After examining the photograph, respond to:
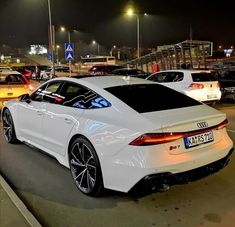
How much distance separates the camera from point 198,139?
13.0ft

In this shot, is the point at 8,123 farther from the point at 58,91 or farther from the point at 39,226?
the point at 39,226

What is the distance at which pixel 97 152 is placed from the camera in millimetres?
4137

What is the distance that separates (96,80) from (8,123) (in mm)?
2956

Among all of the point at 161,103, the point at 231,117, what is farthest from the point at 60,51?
the point at 161,103

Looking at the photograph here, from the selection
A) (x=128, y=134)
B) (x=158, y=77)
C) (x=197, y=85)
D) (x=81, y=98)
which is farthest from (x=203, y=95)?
(x=128, y=134)

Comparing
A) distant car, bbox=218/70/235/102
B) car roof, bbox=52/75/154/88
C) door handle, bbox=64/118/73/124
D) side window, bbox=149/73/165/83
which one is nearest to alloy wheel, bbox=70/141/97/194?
door handle, bbox=64/118/73/124

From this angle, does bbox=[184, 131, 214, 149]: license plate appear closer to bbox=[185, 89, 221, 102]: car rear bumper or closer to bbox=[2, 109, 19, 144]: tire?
bbox=[2, 109, 19, 144]: tire

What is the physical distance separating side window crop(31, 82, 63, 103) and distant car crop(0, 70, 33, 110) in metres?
5.04

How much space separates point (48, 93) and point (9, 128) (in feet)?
6.01

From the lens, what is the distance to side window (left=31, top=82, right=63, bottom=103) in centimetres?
550

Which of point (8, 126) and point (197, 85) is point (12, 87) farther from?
point (197, 85)

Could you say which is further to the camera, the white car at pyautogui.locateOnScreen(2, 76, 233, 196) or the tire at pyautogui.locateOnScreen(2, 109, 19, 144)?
the tire at pyautogui.locateOnScreen(2, 109, 19, 144)

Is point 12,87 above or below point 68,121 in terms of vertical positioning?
above

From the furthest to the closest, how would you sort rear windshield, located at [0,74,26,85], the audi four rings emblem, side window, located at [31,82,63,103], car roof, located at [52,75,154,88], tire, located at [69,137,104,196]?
1. rear windshield, located at [0,74,26,85]
2. side window, located at [31,82,63,103]
3. car roof, located at [52,75,154,88]
4. tire, located at [69,137,104,196]
5. the audi four rings emblem
